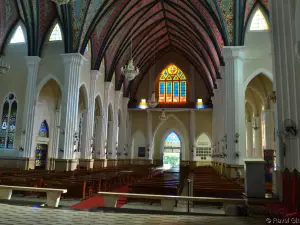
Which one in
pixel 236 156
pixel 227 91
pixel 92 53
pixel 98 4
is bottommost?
pixel 236 156

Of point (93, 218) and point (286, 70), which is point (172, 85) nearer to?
point (286, 70)

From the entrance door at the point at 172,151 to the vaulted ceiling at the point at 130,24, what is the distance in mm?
10122

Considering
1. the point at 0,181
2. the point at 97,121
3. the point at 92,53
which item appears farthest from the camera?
the point at 97,121

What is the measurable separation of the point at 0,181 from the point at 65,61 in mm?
9985

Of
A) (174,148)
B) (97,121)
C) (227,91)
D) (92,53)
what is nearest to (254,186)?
(227,91)

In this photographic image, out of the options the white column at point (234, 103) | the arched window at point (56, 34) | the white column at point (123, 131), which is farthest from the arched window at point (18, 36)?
the white column at point (234, 103)

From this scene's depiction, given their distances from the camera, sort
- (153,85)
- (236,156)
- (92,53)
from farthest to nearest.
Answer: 1. (153,85)
2. (92,53)
3. (236,156)

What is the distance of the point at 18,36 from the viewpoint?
2095 cm

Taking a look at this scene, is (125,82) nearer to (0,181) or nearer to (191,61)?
(191,61)

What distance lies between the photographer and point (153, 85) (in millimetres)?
34125

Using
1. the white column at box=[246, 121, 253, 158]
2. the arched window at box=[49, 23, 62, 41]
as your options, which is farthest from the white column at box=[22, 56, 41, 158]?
the white column at box=[246, 121, 253, 158]

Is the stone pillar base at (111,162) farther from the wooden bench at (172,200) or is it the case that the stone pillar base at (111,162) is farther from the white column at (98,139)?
the wooden bench at (172,200)

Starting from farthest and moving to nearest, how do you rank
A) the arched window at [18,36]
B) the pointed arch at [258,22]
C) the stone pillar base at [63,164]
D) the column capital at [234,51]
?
the arched window at [18,36] < the stone pillar base at [63,164] < the pointed arch at [258,22] < the column capital at [234,51]

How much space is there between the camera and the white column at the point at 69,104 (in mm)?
17688
